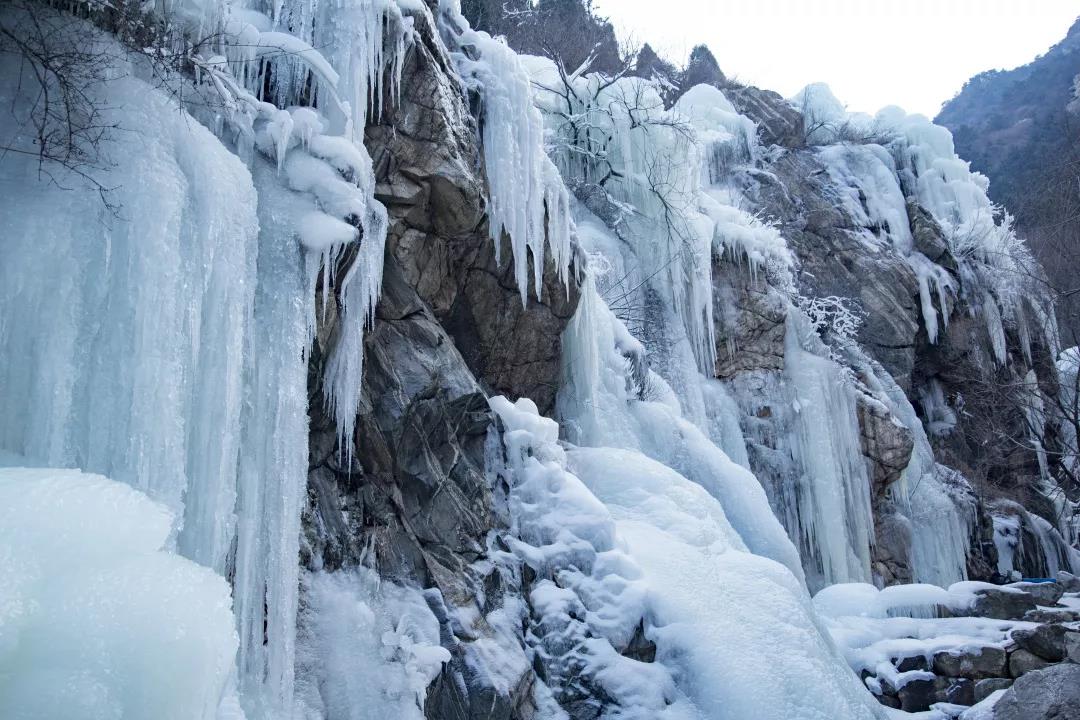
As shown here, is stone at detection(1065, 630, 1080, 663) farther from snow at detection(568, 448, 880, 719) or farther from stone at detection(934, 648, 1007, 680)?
snow at detection(568, 448, 880, 719)

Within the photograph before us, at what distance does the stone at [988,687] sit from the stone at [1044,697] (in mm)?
526

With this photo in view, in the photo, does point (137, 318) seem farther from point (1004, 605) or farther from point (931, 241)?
point (931, 241)

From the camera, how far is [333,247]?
4.84 m

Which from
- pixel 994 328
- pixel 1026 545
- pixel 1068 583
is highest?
pixel 994 328

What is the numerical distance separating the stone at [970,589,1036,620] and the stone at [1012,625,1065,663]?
1077mm

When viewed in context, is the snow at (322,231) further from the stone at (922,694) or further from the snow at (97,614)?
the stone at (922,694)

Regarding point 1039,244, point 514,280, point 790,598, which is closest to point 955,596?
A: point 790,598

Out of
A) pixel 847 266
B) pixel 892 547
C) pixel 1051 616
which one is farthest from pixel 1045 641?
pixel 847 266

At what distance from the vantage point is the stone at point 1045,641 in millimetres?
7828

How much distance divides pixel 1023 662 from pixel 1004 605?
54.8 inches

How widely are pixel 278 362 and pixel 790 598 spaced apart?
4190 millimetres

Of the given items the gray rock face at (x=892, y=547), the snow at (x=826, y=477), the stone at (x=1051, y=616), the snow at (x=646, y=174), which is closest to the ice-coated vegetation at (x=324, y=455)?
the stone at (x=1051, y=616)

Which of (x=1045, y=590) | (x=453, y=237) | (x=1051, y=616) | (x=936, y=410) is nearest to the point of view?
(x=453, y=237)

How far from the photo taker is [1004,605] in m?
9.12
